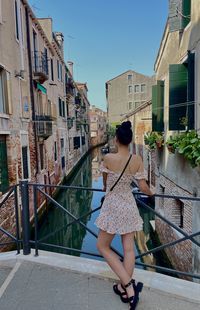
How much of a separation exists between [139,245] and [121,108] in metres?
32.1

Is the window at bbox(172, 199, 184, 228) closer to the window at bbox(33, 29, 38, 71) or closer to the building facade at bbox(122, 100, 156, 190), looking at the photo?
the building facade at bbox(122, 100, 156, 190)

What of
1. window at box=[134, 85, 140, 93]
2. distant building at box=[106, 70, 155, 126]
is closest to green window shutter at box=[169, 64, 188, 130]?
distant building at box=[106, 70, 155, 126]

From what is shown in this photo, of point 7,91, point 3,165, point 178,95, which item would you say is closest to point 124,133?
point 178,95

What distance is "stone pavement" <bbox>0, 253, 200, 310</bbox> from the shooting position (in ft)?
6.71

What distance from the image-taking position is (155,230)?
8523 millimetres

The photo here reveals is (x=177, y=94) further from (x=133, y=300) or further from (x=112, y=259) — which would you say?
(x=133, y=300)

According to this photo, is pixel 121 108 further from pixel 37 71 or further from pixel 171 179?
pixel 171 179

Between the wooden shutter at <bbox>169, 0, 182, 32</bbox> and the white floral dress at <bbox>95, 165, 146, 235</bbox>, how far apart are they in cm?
516

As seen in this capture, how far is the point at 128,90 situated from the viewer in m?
37.6

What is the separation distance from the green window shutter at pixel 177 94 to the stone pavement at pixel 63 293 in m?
4.20

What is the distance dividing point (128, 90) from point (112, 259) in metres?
37.3

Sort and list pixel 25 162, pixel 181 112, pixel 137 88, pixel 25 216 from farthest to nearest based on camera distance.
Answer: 1. pixel 137 88
2. pixel 25 162
3. pixel 181 112
4. pixel 25 216

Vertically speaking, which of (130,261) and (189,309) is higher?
(130,261)

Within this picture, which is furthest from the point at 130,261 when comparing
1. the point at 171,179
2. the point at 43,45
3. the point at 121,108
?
the point at 121,108
